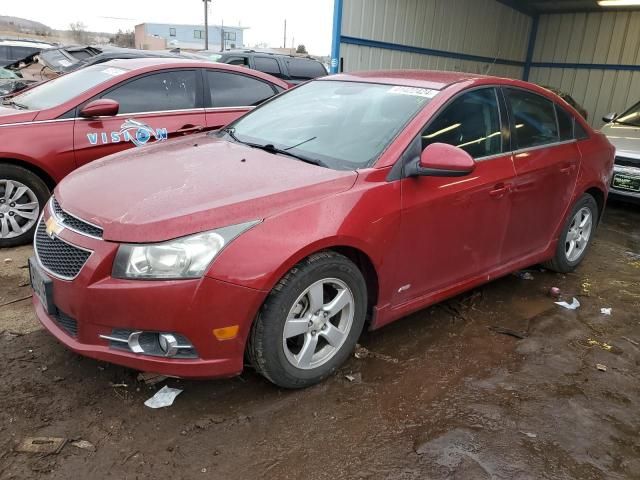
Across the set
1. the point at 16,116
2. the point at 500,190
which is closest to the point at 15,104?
the point at 16,116

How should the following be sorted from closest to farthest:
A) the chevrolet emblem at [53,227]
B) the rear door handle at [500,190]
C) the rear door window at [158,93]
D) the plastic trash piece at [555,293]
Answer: the chevrolet emblem at [53,227] → the rear door handle at [500,190] → the plastic trash piece at [555,293] → the rear door window at [158,93]

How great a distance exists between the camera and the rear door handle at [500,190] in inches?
137

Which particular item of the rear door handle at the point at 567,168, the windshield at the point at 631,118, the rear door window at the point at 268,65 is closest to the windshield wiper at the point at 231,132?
the rear door handle at the point at 567,168

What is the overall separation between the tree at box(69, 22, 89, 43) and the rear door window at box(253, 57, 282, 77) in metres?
92.3

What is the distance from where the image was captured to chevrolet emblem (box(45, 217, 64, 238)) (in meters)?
2.65

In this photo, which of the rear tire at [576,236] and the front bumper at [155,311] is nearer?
the front bumper at [155,311]

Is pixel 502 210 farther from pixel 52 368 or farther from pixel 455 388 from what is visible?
pixel 52 368

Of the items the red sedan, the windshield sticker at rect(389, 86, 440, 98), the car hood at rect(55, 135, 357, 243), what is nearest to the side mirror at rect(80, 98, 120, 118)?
the red sedan

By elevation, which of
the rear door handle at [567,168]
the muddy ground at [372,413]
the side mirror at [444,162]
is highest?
the side mirror at [444,162]

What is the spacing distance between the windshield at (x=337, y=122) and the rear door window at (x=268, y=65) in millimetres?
7722

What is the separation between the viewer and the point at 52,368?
292 centimetres

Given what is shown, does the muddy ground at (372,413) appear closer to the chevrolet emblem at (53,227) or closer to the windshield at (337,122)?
the chevrolet emblem at (53,227)

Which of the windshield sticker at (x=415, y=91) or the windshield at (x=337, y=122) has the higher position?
the windshield sticker at (x=415, y=91)

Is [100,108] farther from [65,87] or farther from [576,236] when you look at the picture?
[576,236]
